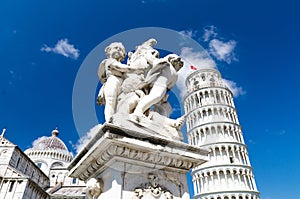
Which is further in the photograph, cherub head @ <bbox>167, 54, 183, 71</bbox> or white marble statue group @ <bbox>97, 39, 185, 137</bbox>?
cherub head @ <bbox>167, 54, 183, 71</bbox>

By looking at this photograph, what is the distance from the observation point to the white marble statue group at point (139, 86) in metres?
3.09

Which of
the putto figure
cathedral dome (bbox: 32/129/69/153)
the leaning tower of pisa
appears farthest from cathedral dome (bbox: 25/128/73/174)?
the putto figure

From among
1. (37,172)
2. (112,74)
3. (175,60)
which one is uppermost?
(37,172)

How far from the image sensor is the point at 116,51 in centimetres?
369

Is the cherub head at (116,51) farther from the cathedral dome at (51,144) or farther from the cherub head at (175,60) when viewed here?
the cathedral dome at (51,144)

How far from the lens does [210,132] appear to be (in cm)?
4644

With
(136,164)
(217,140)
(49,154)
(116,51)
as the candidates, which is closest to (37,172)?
(49,154)

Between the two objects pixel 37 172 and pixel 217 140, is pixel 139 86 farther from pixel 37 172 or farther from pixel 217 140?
pixel 37 172

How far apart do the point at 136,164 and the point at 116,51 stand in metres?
1.98

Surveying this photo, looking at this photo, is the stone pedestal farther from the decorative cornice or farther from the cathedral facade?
the cathedral facade

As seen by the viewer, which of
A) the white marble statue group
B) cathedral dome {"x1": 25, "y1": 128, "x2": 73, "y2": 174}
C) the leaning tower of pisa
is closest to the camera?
the white marble statue group

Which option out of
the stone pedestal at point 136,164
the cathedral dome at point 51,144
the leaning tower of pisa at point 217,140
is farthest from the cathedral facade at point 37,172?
the leaning tower of pisa at point 217,140

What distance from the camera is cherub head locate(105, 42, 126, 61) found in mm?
3697

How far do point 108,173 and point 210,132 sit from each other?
46264mm
